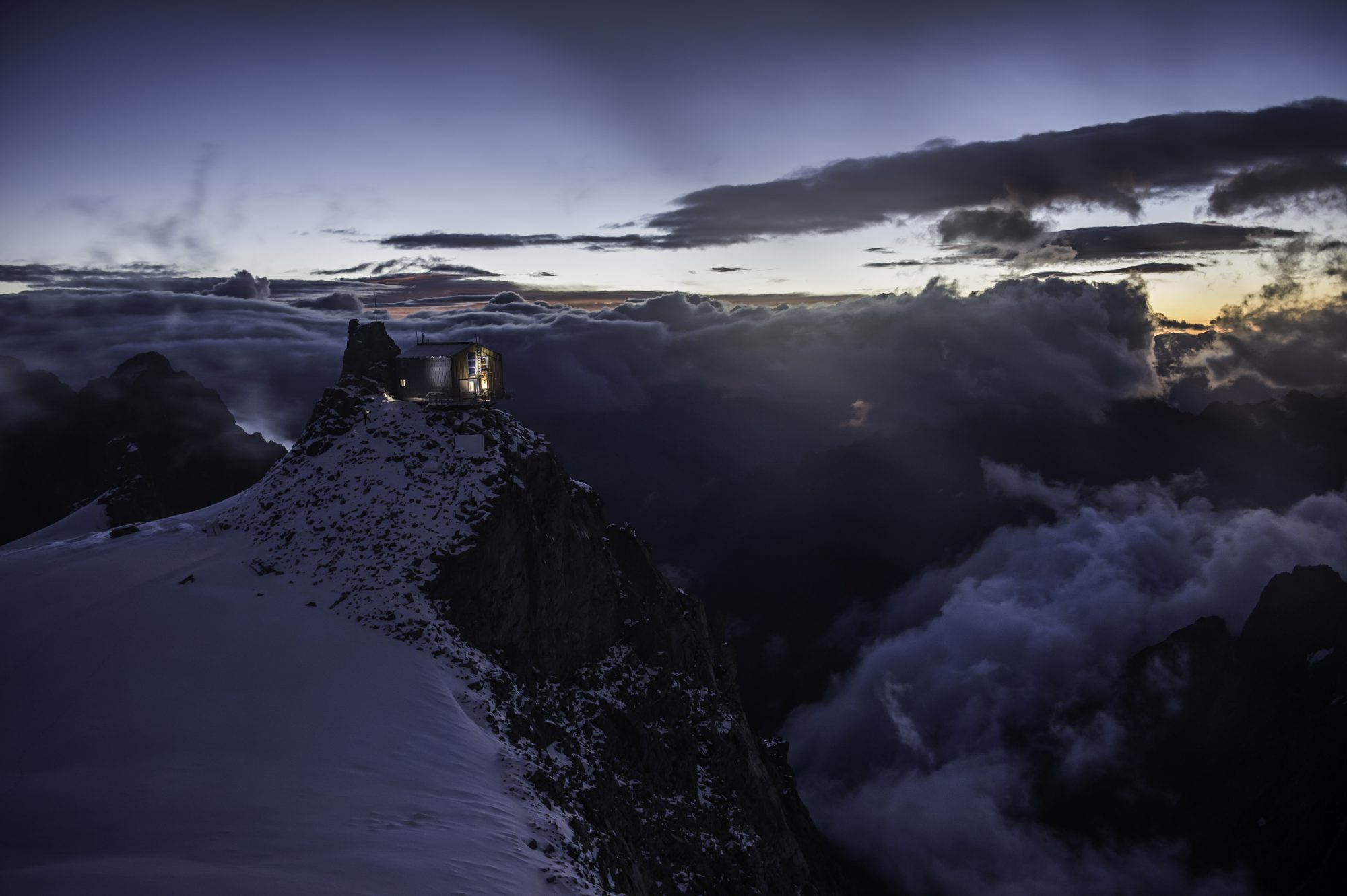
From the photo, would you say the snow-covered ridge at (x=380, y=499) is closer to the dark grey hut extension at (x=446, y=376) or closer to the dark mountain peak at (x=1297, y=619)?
the dark grey hut extension at (x=446, y=376)

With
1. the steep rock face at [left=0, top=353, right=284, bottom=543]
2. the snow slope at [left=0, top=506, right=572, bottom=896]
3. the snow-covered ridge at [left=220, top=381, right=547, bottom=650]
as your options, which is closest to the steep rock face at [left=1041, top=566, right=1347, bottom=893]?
the snow-covered ridge at [left=220, top=381, right=547, bottom=650]

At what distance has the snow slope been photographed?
17.6 m

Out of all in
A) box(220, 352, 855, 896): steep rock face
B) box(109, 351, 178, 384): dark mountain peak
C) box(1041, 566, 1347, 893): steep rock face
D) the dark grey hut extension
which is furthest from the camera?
box(109, 351, 178, 384): dark mountain peak

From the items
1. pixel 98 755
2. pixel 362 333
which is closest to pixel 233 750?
pixel 98 755

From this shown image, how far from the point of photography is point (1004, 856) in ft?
435

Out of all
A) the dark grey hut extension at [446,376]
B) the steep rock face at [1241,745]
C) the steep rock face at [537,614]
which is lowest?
the steep rock face at [1241,745]

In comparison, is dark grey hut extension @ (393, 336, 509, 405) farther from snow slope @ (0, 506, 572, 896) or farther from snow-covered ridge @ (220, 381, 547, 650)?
snow slope @ (0, 506, 572, 896)

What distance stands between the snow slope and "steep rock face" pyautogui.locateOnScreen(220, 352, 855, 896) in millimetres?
3035

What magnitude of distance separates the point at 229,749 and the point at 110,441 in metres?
113

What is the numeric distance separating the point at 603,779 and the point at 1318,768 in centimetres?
11738

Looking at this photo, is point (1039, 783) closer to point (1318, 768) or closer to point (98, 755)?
point (1318, 768)

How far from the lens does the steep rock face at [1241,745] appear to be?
3915 inches

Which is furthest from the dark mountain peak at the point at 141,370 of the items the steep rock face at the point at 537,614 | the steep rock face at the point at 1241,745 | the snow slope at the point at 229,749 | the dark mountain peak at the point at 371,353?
the steep rock face at the point at 1241,745

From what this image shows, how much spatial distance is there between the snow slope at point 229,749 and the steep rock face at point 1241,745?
12148 cm
